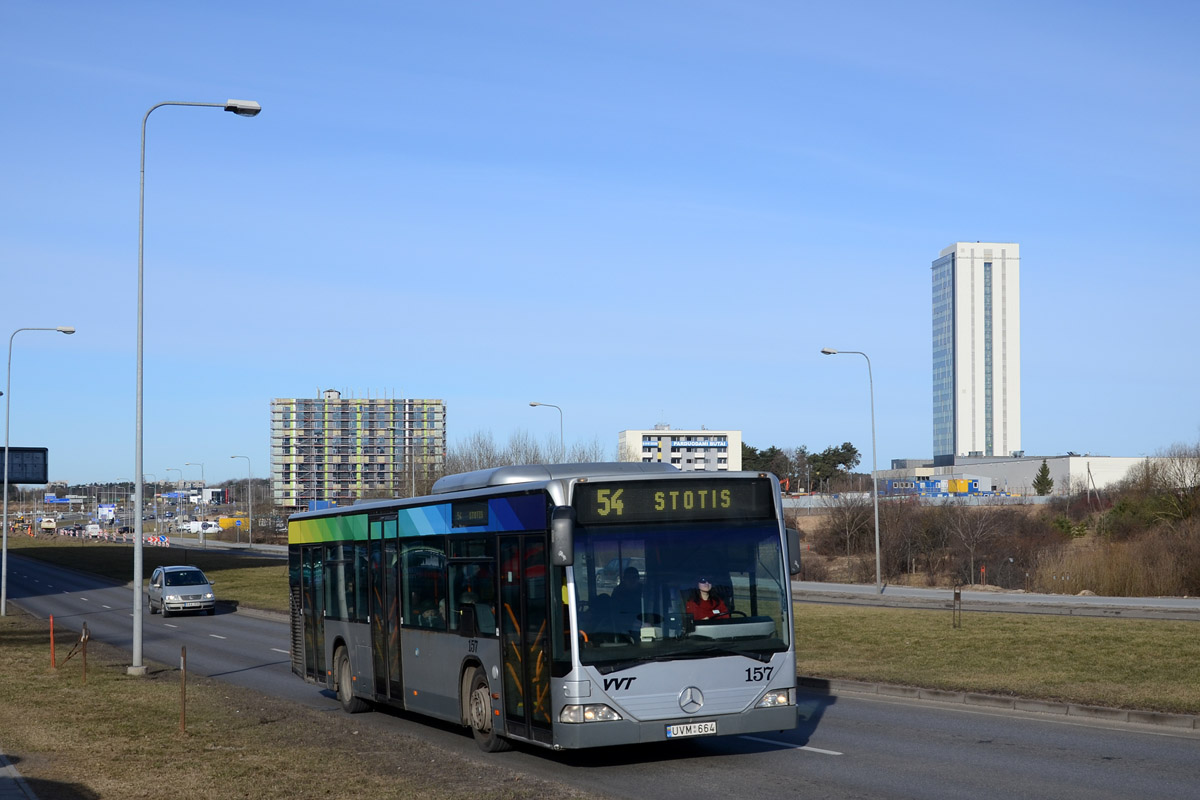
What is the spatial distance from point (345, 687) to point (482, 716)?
5.19 metres

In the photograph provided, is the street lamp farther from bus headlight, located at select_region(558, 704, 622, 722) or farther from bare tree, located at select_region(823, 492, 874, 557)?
bare tree, located at select_region(823, 492, 874, 557)

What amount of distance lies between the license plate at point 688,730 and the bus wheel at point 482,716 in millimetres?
2229

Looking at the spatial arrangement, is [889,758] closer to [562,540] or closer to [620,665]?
[620,665]

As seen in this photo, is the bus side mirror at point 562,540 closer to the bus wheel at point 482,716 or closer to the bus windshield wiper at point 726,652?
the bus windshield wiper at point 726,652

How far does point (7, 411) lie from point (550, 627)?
38.7m

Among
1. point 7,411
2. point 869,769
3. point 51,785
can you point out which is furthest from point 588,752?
point 7,411

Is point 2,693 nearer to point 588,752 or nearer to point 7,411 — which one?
point 588,752

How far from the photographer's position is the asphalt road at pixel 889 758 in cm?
1061

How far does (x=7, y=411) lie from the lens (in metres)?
44.1

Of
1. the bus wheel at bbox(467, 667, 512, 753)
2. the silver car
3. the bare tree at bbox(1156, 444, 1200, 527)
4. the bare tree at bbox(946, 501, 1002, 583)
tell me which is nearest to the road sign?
the silver car

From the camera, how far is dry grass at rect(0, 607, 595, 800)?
10680 millimetres

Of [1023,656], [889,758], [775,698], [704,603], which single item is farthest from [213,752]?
[1023,656]

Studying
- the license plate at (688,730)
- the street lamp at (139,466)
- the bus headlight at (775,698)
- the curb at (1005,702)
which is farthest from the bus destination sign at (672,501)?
the street lamp at (139,466)

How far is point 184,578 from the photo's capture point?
146 ft
